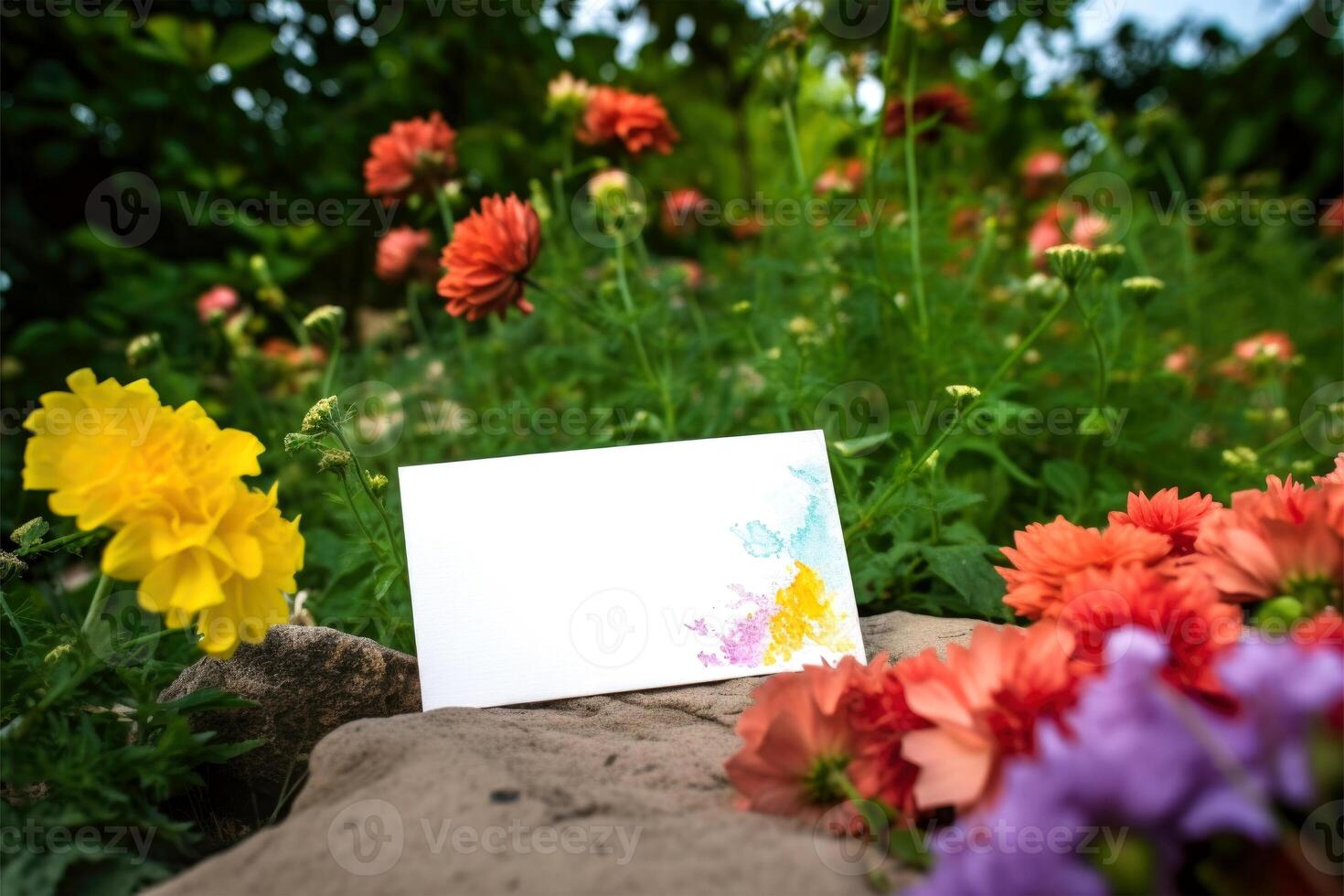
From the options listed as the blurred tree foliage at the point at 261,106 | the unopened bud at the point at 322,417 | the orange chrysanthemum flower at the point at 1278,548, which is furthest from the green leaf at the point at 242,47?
the orange chrysanthemum flower at the point at 1278,548

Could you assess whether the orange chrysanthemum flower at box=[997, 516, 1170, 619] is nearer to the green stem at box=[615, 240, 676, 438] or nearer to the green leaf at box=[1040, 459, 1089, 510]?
the green leaf at box=[1040, 459, 1089, 510]

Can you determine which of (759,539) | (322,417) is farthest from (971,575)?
(322,417)

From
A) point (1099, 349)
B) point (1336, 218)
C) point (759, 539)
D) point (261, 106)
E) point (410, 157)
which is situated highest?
point (261, 106)

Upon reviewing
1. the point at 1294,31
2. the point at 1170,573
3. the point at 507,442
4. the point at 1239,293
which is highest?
the point at 1294,31

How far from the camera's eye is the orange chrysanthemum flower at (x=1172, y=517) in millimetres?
1023

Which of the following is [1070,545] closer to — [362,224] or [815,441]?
[815,441]

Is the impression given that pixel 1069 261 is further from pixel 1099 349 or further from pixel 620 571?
pixel 620 571

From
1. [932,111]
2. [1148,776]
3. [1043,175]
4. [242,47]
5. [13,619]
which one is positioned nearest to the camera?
[1148,776]

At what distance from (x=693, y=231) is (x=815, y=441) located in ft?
6.67

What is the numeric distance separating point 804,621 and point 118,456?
790 millimetres

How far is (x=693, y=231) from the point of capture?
321cm

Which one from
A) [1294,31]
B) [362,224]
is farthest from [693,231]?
[1294,31]

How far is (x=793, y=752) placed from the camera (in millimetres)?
832

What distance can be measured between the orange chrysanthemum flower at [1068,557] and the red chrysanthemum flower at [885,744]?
7.3 inches
